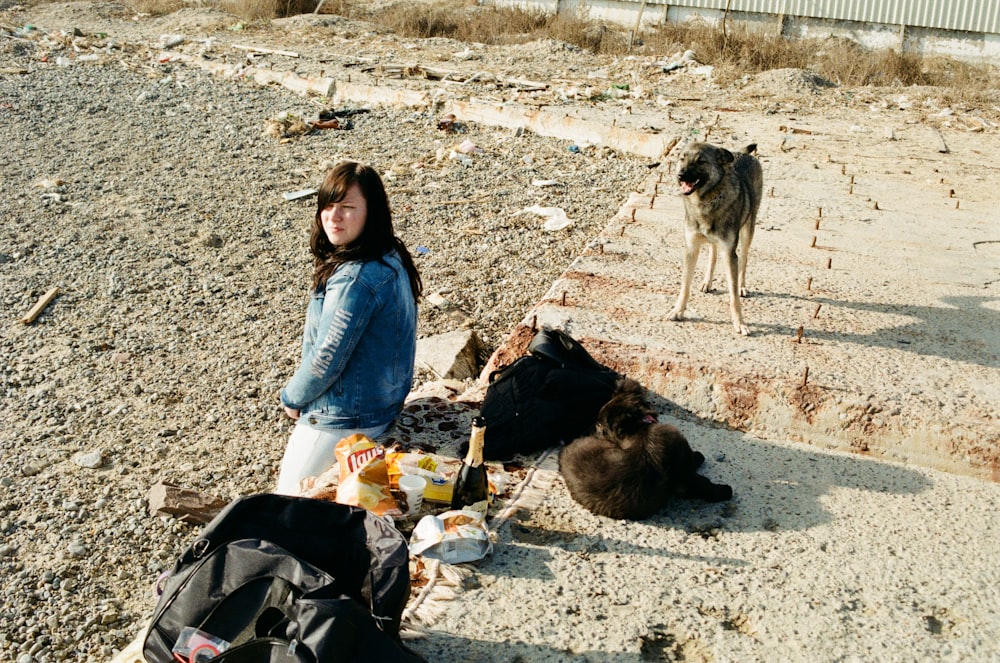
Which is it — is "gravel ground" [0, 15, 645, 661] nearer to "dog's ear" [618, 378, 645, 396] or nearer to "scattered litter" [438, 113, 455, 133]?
"scattered litter" [438, 113, 455, 133]

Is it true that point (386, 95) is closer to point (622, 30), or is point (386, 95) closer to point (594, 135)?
point (594, 135)

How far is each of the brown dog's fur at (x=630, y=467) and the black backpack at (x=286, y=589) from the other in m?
1.04

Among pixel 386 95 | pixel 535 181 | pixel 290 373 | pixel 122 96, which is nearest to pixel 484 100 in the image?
pixel 386 95

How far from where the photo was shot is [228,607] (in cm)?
253

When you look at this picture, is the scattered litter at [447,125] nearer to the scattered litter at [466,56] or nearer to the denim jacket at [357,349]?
the scattered litter at [466,56]

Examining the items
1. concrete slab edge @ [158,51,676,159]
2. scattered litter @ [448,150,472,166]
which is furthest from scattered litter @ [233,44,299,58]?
scattered litter @ [448,150,472,166]

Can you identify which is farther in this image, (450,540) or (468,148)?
(468,148)

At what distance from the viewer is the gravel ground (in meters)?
4.21

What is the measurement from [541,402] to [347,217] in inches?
46.6

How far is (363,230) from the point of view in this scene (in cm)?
381

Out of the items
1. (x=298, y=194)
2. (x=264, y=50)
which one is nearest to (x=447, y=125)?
(x=298, y=194)

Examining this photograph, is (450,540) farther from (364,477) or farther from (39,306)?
(39,306)

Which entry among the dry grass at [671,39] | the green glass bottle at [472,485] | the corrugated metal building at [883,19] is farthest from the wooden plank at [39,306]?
the corrugated metal building at [883,19]

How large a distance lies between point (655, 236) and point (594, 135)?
4.42 meters
